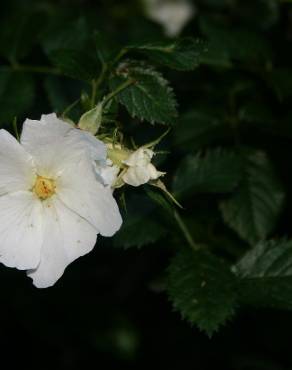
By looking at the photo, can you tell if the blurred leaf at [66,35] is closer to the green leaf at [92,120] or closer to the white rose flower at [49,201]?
the white rose flower at [49,201]

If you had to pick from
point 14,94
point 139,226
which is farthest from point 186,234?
point 14,94

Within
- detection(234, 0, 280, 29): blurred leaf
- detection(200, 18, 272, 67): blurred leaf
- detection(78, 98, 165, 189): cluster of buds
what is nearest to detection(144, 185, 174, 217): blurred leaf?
detection(78, 98, 165, 189): cluster of buds

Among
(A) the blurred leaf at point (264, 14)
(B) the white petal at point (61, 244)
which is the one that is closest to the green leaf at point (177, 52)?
(B) the white petal at point (61, 244)

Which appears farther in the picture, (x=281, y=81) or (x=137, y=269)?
(x=137, y=269)

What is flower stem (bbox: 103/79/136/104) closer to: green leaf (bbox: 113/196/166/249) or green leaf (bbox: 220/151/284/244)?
green leaf (bbox: 113/196/166/249)

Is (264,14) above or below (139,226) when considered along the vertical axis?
above

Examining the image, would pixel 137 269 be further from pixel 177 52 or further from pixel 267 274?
pixel 177 52

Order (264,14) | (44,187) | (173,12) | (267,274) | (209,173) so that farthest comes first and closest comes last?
(173,12) < (264,14) < (209,173) < (267,274) < (44,187)

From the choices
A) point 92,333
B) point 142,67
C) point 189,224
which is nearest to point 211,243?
point 189,224
